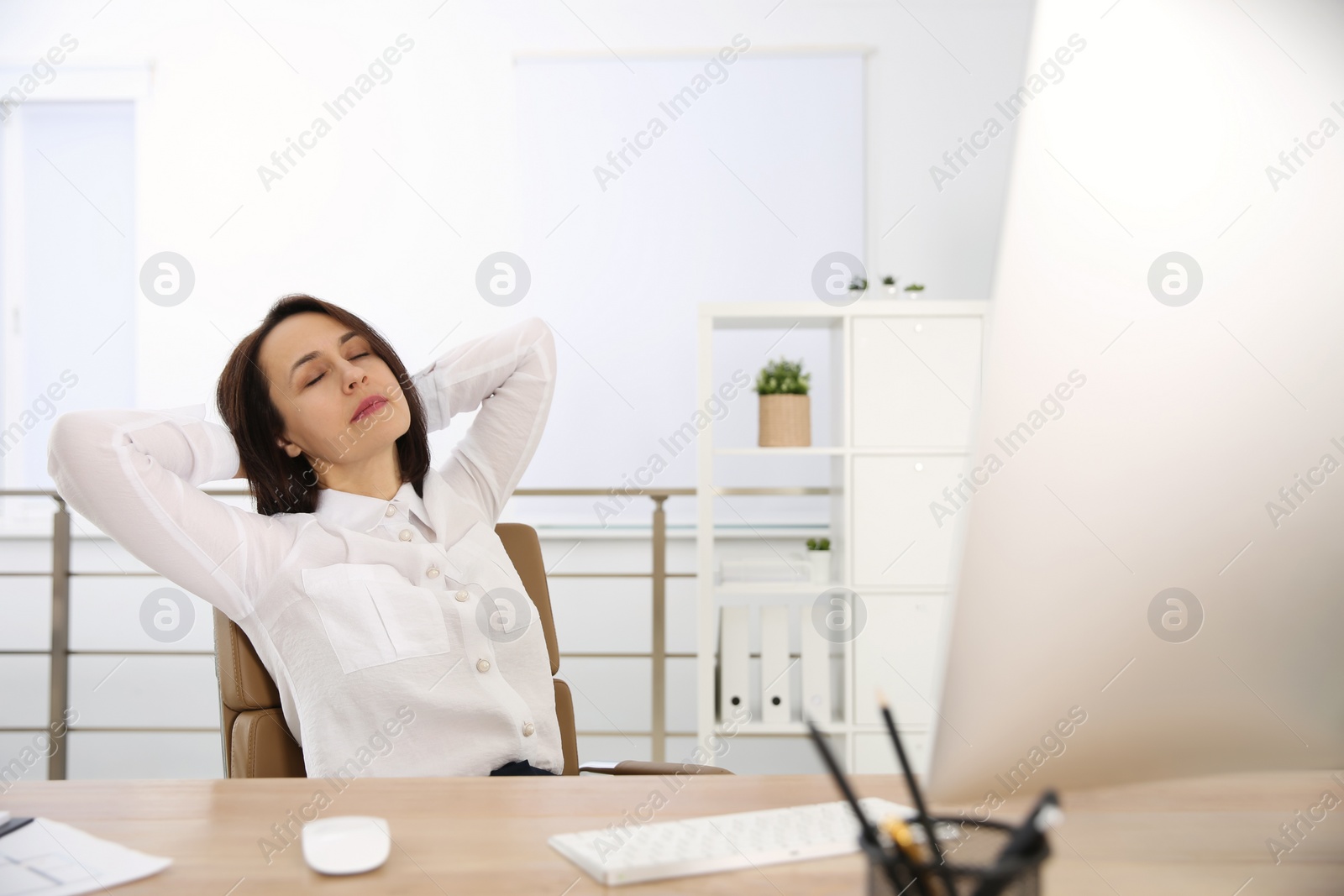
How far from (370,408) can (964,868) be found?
1.22 metres

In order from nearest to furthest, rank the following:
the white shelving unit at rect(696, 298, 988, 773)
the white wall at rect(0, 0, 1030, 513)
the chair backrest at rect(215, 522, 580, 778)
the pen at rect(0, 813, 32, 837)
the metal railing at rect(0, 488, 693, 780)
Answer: the pen at rect(0, 813, 32, 837)
the chair backrest at rect(215, 522, 580, 778)
the white shelving unit at rect(696, 298, 988, 773)
the metal railing at rect(0, 488, 693, 780)
the white wall at rect(0, 0, 1030, 513)

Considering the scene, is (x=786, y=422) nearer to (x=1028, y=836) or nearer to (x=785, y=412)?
(x=785, y=412)

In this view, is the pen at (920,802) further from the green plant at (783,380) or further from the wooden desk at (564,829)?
the green plant at (783,380)

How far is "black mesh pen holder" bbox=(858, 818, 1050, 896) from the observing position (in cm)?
36

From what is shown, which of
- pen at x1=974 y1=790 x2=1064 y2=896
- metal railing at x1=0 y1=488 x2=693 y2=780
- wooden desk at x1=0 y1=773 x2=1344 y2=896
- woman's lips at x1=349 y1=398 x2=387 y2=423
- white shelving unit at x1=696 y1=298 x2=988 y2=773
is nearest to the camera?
pen at x1=974 y1=790 x2=1064 y2=896

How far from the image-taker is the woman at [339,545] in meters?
1.23

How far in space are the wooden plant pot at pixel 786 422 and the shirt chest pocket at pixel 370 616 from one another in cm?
159

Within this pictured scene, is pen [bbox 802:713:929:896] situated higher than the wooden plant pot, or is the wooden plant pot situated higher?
the wooden plant pot

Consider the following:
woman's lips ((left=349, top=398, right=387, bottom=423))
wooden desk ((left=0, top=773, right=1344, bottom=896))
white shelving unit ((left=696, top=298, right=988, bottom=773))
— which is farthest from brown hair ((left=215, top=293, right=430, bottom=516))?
white shelving unit ((left=696, top=298, right=988, bottom=773))

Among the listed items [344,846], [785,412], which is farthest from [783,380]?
[344,846]

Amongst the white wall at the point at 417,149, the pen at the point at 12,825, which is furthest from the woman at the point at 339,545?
the white wall at the point at 417,149

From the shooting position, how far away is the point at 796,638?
10.4ft

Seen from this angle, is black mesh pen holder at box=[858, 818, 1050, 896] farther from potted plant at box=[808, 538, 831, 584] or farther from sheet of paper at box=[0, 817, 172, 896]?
potted plant at box=[808, 538, 831, 584]

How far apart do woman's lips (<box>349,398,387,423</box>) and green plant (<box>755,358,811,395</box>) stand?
1.53m
